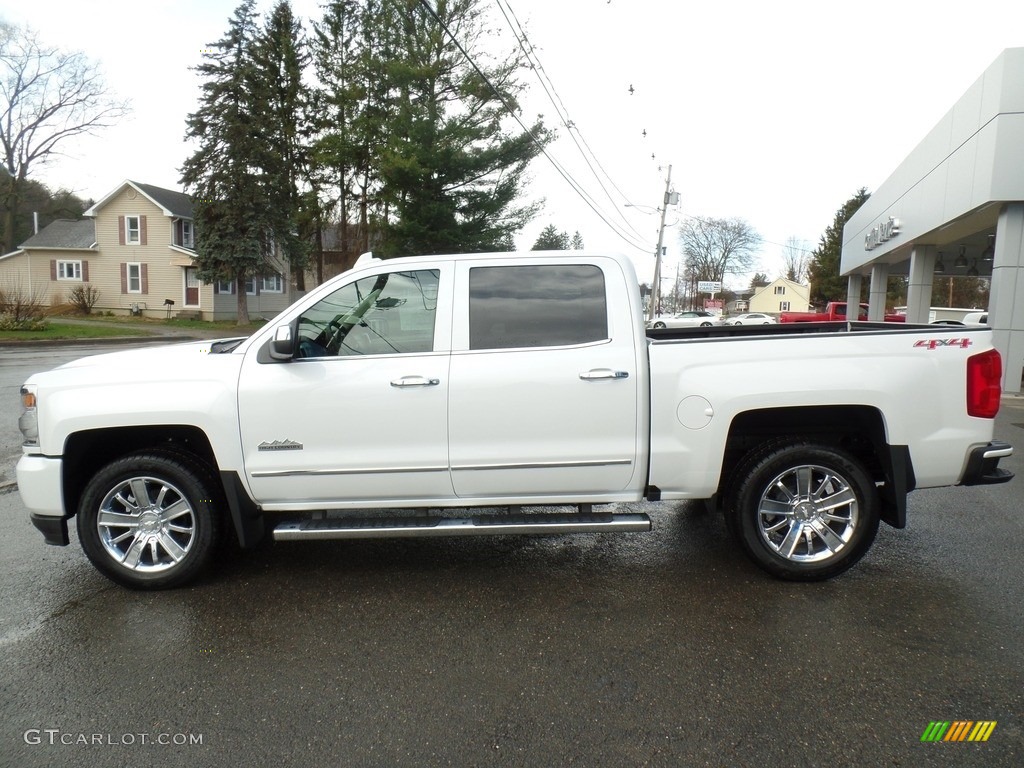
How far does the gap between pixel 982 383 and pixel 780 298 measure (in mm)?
99288

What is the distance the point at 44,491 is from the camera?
4.21 m

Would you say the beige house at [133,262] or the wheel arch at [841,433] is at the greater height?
the beige house at [133,262]

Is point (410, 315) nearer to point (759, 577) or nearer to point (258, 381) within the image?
point (258, 381)

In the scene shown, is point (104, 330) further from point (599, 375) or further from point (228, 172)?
point (599, 375)

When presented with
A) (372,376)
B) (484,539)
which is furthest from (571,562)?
(372,376)

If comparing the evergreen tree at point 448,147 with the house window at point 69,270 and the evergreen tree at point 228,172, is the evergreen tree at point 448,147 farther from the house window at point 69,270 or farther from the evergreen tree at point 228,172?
the house window at point 69,270

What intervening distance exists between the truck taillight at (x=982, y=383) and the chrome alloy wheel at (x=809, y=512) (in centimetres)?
85

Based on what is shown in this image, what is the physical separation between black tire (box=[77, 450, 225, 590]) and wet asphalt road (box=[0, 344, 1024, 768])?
0.17 metres

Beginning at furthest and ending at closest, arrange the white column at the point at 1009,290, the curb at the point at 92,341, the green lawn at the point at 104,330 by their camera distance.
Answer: the green lawn at the point at 104,330 → the curb at the point at 92,341 → the white column at the point at 1009,290

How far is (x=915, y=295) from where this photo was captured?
19.4 m

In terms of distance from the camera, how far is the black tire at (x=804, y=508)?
14.2ft

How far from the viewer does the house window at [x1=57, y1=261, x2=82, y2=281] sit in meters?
43.7

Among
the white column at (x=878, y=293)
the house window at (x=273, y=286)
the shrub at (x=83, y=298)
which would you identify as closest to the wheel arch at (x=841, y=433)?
the white column at (x=878, y=293)

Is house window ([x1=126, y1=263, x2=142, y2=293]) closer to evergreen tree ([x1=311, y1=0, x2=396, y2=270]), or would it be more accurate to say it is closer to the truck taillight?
evergreen tree ([x1=311, y1=0, x2=396, y2=270])
